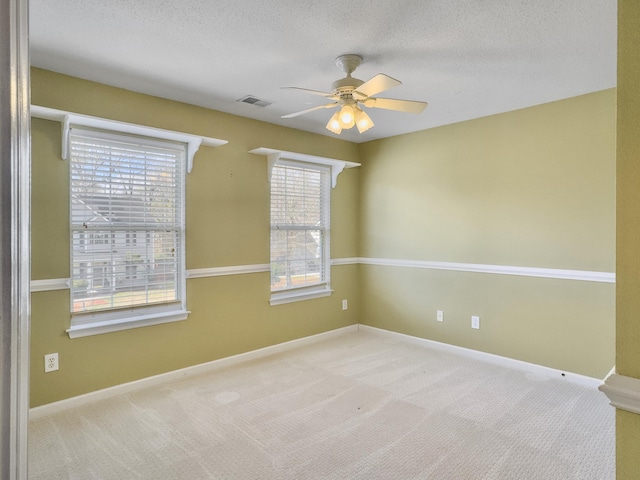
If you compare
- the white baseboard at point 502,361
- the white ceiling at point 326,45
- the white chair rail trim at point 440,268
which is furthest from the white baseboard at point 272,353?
the white ceiling at point 326,45

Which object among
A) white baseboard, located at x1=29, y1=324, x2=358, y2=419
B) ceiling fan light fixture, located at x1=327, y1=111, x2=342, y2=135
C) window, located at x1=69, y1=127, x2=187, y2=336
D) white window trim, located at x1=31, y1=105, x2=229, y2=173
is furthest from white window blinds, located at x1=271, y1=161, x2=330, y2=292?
ceiling fan light fixture, located at x1=327, y1=111, x2=342, y2=135

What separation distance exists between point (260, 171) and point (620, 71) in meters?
3.22

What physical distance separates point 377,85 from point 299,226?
7.75 ft

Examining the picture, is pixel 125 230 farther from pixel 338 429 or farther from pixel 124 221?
pixel 338 429

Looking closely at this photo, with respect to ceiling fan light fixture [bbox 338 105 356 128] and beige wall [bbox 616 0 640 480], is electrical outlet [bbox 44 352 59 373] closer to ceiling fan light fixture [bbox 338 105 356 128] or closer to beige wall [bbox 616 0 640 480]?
ceiling fan light fixture [bbox 338 105 356 128]

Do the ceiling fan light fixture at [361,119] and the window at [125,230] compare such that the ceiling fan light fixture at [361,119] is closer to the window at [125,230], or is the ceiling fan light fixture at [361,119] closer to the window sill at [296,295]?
the window at [125,230]

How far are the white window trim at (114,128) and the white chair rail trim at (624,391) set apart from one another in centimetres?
307

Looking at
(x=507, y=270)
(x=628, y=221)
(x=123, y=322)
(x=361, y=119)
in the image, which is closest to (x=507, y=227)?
(x=507, y=270)

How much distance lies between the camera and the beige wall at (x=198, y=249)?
2.69 m

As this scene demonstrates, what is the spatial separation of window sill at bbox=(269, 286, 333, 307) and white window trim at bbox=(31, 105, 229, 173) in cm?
159

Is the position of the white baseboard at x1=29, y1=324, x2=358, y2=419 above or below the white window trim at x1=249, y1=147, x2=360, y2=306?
below

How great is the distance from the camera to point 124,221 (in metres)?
3.06

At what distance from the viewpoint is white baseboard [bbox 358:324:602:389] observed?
126 inches

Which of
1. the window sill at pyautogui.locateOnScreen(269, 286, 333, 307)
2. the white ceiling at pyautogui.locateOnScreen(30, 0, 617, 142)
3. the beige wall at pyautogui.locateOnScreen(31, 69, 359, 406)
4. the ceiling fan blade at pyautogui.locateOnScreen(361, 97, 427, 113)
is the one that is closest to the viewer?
the white ceiling at pyautogui.locateOnScreen(30, 0, 617, 142)
